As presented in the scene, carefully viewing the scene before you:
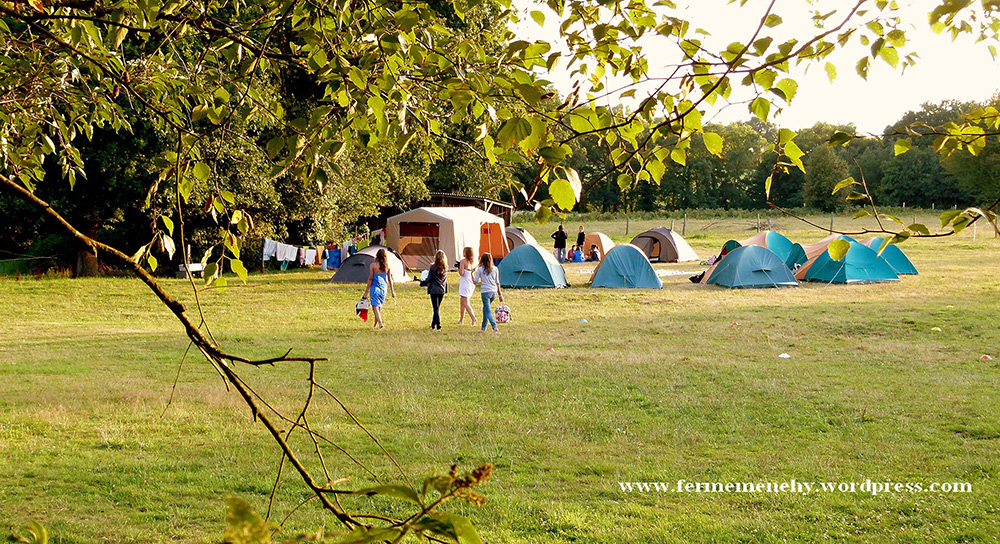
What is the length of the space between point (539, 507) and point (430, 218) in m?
17.7

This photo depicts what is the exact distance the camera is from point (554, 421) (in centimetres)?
600

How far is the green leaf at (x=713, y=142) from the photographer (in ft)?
7.26

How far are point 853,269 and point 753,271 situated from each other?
2.37 m

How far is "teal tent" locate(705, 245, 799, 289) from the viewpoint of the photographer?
17.0 m

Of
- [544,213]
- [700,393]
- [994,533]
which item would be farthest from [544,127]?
[700,393]

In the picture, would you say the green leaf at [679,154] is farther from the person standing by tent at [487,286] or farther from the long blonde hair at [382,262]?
the long blonde hair at [382,262]

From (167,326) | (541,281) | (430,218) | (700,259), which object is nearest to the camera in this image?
(167,326)

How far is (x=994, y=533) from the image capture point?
3.79 meters

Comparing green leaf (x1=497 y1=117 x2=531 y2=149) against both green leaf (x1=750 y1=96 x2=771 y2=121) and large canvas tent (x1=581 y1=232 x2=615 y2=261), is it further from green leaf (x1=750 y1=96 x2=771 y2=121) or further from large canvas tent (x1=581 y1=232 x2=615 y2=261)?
large canvas tent (x1=581 y1=232 x2=615 y2=261)

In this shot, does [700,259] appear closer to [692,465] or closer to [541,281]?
[541,281]

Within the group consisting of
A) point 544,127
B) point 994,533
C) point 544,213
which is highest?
point 544,127

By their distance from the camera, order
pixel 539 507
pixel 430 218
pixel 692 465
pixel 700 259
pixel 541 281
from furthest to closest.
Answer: pixel 700 259
pixel 430 218
pixel 541 281
pixel 692 465
pixel 539 507

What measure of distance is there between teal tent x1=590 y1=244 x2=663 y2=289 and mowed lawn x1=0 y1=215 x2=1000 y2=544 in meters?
5.05

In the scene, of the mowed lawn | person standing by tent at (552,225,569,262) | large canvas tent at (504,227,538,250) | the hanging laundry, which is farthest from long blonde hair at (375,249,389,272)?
large canvas tent at (504,227,538,250)
